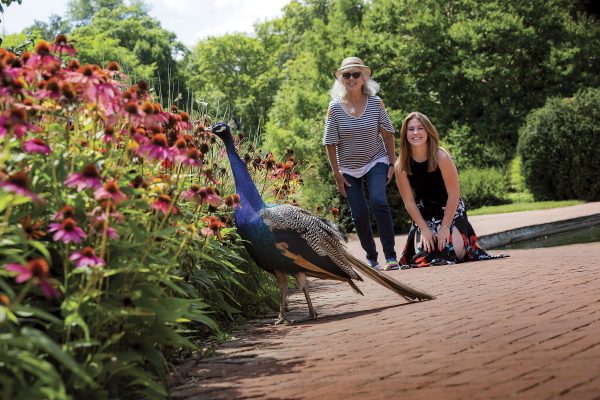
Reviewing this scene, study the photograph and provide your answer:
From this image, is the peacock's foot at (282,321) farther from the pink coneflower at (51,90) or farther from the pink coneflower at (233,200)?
the pink coneflower at (51,90)

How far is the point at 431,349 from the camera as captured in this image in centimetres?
420

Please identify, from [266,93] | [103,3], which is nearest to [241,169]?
[266,93]

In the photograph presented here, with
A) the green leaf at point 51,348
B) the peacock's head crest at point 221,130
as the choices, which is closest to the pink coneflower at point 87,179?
the green leaf at point 51,348

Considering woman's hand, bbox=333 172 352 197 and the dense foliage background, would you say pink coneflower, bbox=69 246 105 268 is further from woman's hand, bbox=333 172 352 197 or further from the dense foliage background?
the dense foliage background

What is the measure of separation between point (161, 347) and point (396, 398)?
1.45 metres

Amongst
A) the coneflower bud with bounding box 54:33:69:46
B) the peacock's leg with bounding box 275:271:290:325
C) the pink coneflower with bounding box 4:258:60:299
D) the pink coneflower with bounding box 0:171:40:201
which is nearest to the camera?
the pink coneflower with bounding box 4:258:60:299

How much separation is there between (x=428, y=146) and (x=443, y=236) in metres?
1.00

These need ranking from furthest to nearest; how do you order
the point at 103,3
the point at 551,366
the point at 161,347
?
the point at 103,3 < the point at 161,347 < the point at 551,366

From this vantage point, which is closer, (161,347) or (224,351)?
(161,347)

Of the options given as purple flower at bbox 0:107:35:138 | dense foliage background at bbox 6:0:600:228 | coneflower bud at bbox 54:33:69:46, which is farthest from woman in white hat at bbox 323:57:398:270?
dense foliage background at bbox 6:0:600:228

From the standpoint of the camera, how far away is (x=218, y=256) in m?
5.54

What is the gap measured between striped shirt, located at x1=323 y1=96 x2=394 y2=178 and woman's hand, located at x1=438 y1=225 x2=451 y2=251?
1.02 metres

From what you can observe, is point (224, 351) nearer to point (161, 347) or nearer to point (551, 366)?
point (161, 347)

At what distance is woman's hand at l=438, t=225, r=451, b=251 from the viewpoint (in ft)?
28.7
